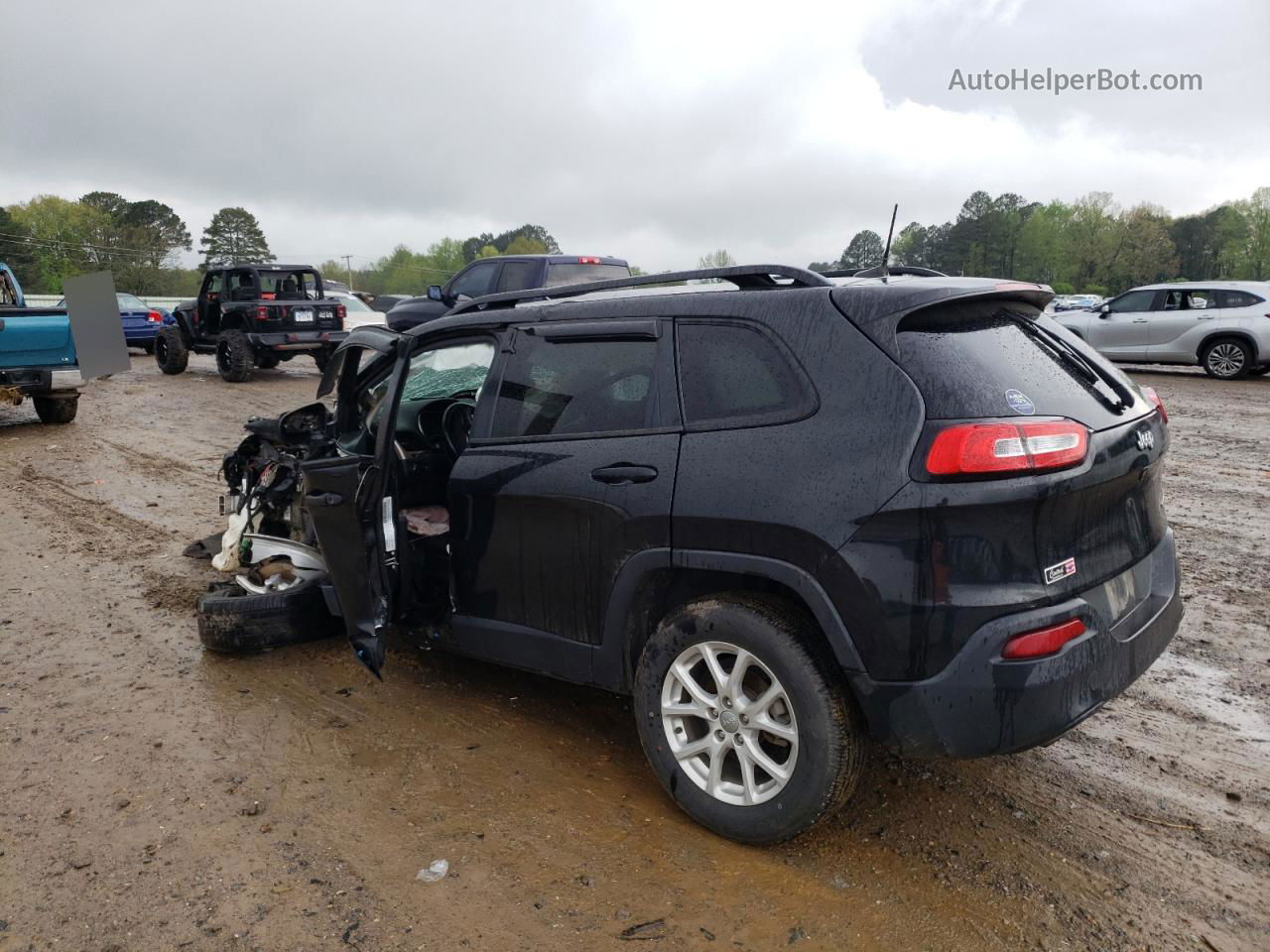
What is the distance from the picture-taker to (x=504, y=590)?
3566 mm

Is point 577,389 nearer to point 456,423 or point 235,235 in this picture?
point 456,423

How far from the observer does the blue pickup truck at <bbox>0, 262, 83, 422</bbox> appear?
1082 cm

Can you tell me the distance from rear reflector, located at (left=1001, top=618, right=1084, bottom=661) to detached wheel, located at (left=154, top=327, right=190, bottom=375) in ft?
58.6

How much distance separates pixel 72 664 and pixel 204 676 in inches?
28.1

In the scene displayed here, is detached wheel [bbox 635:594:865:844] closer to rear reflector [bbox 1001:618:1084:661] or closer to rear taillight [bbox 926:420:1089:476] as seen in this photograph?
rear reflector [bbox 1001:618:1084:661]

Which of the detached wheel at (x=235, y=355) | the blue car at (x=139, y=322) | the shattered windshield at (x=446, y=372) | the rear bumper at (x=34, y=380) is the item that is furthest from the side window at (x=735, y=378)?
the blue car at (x=139, y=322)

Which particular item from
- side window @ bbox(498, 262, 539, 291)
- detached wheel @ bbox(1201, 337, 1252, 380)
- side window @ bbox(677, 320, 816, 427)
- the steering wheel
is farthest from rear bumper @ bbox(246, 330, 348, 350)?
detached wheel @ bbox(1201, 337, 1252, 380)

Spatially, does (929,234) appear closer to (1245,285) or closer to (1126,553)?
(1245,285)

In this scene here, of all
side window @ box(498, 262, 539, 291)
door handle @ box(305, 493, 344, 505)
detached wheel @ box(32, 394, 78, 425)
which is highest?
side window @ box(498, 262, 539, 291)

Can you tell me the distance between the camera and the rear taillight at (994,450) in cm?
247

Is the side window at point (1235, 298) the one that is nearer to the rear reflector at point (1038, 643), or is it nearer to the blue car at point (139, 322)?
the rear reflector at point (1038, 643)

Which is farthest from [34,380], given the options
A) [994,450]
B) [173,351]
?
[994,450]

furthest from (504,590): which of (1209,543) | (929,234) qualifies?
(929,234)

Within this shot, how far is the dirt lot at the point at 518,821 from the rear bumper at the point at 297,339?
11.4 metres
